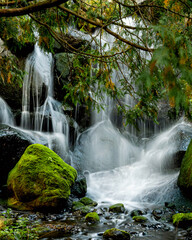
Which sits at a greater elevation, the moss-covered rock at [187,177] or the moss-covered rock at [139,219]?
the moss-covered rock at [187,177]

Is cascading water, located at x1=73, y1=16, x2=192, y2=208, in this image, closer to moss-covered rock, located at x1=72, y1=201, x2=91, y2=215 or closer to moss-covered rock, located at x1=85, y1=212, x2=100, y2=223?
moss-covered rock, located at x1=72, y1=201, x2=91, y2=215

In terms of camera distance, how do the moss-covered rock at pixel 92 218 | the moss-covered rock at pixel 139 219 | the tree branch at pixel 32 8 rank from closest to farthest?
the tree branch at pixel 32 8 → the moss-covered rock at pixel 92 218 → the moss-covered rock at pixel 139 219

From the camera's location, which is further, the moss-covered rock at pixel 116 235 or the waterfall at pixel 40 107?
the waterfall at pixel 40 107

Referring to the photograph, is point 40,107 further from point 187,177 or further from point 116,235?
point 116,235

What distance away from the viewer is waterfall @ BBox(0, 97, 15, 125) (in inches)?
357

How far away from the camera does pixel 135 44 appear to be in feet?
9.49

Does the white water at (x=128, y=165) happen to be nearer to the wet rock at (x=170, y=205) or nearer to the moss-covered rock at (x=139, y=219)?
the wet rock at (x=170, y=205)

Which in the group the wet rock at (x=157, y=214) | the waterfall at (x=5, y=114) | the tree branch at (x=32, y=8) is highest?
the tree branch at (x=32, y=8)

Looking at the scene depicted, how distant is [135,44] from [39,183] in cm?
395

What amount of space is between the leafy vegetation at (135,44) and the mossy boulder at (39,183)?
2213 millimetres

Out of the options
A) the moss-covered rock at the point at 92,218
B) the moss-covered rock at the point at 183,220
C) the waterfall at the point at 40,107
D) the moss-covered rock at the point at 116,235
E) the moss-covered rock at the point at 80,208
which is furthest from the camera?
the waterfall at the point at 40,107

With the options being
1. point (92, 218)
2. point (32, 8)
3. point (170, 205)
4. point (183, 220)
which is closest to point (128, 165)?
point (170, 205)

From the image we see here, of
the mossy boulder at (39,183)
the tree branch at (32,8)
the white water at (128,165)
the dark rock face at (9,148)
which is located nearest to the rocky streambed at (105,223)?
the mossy boulder at (39,183)

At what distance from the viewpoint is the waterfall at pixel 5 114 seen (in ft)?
29.7
